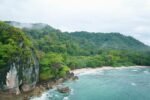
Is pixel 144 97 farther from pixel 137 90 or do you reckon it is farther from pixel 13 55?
pixel 13 55

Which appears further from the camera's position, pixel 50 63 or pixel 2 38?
pixel 50 63

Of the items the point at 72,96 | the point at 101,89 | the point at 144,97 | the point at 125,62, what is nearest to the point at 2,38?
the point at 72,96

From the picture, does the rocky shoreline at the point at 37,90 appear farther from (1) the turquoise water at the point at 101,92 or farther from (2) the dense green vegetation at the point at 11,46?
(2) the dense green vegetation at the point at 11,46

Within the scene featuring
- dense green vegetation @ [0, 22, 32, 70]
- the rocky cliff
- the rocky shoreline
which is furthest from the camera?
dense green vegetation @ [0, 22, 32, 70]

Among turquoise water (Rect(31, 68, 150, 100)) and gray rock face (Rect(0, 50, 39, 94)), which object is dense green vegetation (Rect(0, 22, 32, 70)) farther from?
turquoise water (Rect(31, 68, 150, 100))

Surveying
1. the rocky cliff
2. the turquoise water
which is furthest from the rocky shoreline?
the turquoise water

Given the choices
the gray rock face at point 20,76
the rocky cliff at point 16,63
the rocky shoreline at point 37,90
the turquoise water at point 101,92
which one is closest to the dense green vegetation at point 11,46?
the rocky cliff at point 16,63

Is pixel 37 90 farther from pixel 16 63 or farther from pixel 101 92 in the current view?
pixel 101 92

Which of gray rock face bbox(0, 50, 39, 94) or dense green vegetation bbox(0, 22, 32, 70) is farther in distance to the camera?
dense green vegetation bbox(0, 22, 32, 70)
